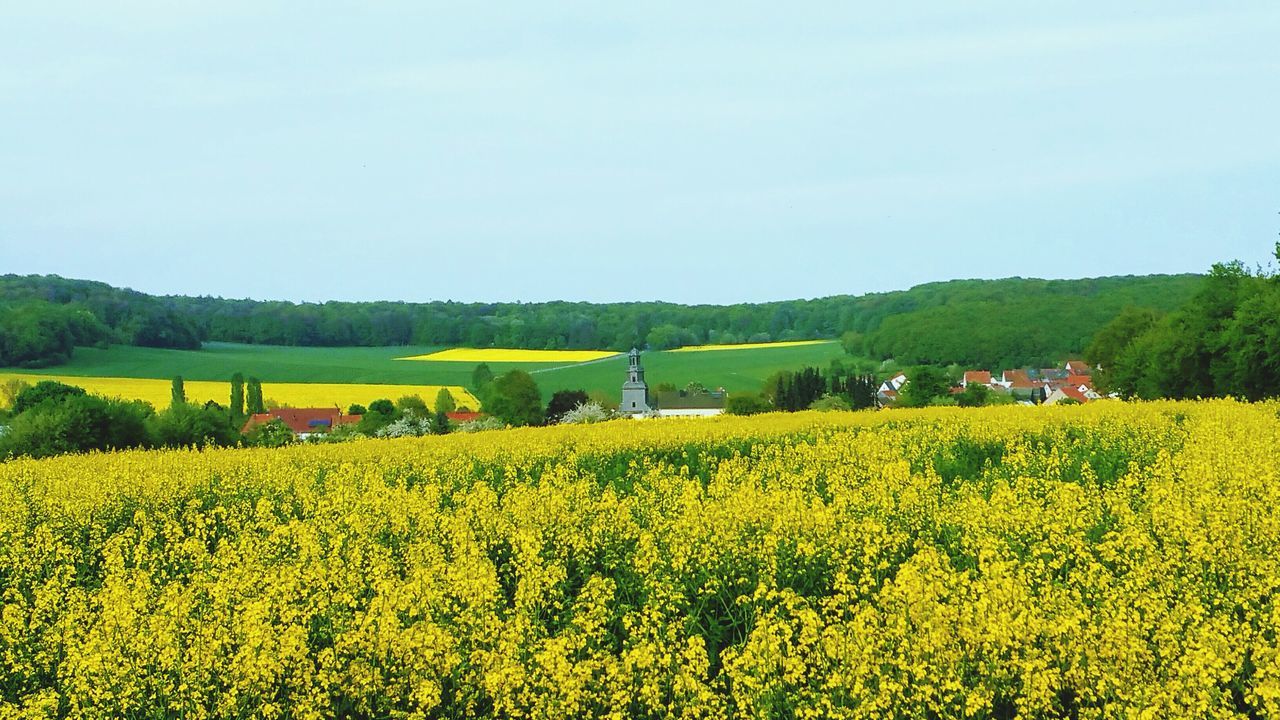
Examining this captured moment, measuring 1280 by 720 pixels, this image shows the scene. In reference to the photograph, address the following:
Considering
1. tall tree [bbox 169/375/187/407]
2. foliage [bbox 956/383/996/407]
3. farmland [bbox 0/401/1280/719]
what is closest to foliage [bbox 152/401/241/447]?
tall tree [bbox 169/375/187/407]

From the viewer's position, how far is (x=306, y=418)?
95250 millimetres

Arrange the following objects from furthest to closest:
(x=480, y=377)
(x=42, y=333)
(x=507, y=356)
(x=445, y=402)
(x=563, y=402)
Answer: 1. (x=507, y=356)
2. (x=480, y=377)
3. (x=42, y=333)
4. (x=445, y=402)
5. (x=563, y=402)

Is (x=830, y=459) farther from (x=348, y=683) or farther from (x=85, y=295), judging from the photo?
(x=85, y=295)

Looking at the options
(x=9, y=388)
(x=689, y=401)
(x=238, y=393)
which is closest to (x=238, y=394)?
(x=238, y=393)

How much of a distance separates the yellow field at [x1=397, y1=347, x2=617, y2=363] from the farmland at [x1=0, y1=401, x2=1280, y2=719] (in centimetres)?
12460

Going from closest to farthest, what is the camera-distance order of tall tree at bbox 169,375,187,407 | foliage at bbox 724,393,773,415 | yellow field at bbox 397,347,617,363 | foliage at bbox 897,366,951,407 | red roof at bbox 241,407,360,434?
foliage at bbox 724,393,773,415, red roof at bbox 241,407,360,434, tall tree at bbox 169,375,187,407, foliage at bbox 897,366,951,407, yellow field at bbox 397,347,617,363

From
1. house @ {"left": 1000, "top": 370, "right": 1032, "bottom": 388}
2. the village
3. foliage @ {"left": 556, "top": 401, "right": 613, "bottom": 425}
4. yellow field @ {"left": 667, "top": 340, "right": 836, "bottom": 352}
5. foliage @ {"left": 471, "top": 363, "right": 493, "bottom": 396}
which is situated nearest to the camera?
foliage @ {"left": 556, "top": 401, "right": 613, "bottom": 425}

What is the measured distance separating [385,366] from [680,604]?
121747mm

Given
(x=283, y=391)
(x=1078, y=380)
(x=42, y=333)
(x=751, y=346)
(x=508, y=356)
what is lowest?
(x=1078, y=380)

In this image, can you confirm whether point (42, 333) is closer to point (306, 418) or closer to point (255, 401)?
point (255, 401)

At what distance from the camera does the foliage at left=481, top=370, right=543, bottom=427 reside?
91.0 m

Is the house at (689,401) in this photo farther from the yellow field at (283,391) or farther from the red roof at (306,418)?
the red roof at (306,418)

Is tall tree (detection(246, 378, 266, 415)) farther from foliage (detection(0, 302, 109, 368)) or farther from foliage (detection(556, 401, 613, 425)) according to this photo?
foliage (detection(556, 401, 613, 425))

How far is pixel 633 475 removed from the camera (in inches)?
826
